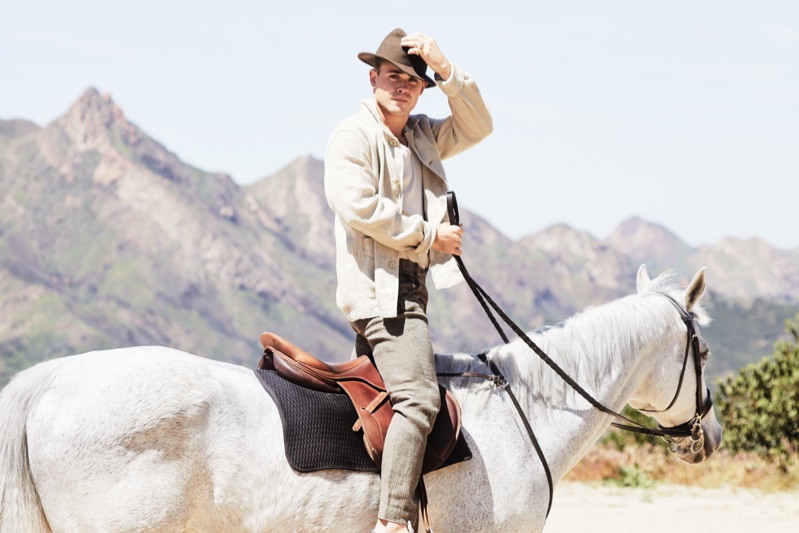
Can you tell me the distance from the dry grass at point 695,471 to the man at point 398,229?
846 cm

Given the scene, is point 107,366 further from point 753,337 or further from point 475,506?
point 753,337

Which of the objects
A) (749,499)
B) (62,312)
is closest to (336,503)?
(749,499)

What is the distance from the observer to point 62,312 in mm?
165375

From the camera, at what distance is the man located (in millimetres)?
4020

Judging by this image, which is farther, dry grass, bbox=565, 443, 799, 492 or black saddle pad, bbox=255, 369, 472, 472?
dry grass, bbox=565, 443, 799, 492

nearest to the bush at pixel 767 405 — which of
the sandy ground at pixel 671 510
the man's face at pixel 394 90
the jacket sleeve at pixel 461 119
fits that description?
the sandy ground at pixel 671 510

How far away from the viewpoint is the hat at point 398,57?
4414mm

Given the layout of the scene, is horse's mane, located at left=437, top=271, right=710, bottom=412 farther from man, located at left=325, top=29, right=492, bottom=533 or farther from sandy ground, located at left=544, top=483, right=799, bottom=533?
sandy ground, located at left=544, top=483, right=799, bottom=533

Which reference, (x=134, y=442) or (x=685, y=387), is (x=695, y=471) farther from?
(x=134, y=442)

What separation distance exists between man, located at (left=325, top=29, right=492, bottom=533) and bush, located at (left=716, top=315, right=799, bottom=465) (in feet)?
32.3

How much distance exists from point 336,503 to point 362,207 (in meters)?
1.29

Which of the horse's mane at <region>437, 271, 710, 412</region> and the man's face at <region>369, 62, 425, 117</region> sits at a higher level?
the man's face at <region>369, 62, 425, 117</region>

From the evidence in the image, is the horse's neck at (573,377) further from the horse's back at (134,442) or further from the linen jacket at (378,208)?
the horse's back at (134,442)

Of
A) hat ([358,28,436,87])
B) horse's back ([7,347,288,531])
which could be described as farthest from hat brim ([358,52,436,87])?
horse's back ([7,347,288,531])
